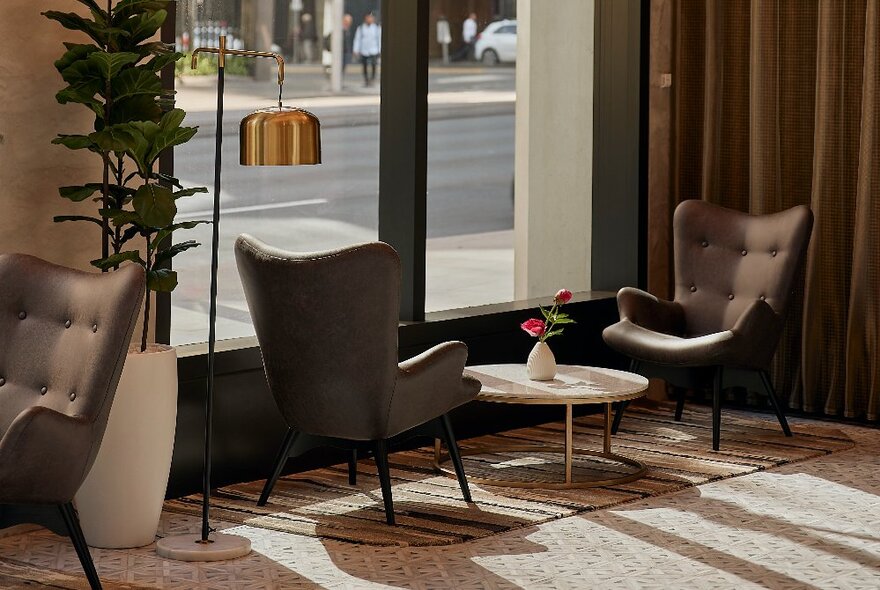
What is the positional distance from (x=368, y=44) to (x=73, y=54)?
225 cm

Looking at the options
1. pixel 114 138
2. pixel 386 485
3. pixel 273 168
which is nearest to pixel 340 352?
pixel 386 485

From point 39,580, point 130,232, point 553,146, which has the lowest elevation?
point 39,580

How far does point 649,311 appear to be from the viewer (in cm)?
683

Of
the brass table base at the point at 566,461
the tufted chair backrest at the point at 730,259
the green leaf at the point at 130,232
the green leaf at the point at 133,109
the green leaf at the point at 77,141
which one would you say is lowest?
the brass table base at the point at 566,461

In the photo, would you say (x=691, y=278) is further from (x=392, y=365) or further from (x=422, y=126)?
(x=392, y=365)

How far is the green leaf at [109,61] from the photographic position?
15.4 ft

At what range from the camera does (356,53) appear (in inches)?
267

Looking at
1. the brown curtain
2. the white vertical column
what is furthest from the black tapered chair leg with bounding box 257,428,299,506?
the brown curtain

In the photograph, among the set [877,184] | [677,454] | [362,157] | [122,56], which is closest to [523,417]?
[677,454]

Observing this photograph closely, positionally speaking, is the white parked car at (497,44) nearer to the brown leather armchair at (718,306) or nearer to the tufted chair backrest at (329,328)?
the brown leather armchair at (718,306)

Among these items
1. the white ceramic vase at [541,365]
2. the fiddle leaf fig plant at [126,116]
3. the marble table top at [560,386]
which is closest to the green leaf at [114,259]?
the fiddle leaf fig plant at [126,116]

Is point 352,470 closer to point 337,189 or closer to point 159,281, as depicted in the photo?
point 159,281

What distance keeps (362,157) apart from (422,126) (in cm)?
62

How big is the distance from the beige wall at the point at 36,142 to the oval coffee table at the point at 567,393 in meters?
1.60
